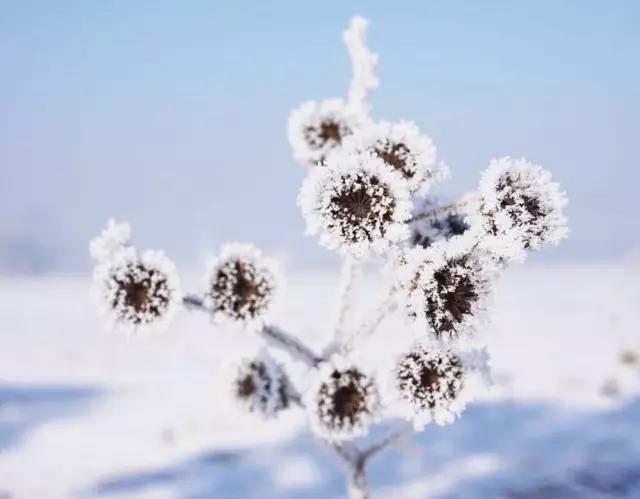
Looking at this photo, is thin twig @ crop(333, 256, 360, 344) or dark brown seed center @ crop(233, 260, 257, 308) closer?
dark brown seed center @ crop(233, 260, 257, 308)

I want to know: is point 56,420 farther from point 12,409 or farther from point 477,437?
point 477,437

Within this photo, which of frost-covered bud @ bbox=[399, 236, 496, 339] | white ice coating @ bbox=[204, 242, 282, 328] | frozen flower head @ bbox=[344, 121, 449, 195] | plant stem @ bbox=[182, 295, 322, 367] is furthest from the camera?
plant stem @ bbox=[182, 295, 322, 367]

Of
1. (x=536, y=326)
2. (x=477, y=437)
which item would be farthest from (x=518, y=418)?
(x=536, y=326)

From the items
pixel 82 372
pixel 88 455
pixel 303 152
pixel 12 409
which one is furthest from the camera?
pixel 82 372

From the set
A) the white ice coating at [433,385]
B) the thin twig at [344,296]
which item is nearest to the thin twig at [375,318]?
the thin twig at [344,296]

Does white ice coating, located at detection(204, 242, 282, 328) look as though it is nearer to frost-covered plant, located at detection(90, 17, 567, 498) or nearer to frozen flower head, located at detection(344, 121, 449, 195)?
frost-covered plant, located at detection(90, 17, 567, 498)

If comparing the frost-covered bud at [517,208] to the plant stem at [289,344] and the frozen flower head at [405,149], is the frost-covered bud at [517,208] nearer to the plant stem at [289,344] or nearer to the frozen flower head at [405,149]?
the frozen flower head at [405,149]

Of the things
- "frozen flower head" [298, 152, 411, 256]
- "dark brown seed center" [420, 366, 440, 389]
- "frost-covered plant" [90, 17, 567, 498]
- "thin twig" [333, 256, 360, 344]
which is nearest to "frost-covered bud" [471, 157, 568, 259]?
"frost-covered plant" [90, 17, 567, 498]
